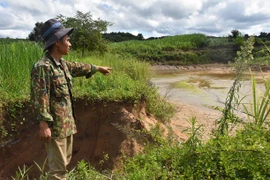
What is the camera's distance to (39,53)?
6059mm

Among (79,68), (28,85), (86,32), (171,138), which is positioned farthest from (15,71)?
(86,32)

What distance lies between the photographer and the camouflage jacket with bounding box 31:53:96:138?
2.70 meters

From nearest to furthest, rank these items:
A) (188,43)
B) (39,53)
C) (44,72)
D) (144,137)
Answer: (44,72) < (144,137) < (39,53) < (188,43)

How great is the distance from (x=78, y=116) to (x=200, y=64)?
54.5 feet

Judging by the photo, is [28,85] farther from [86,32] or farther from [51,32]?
[86,32]

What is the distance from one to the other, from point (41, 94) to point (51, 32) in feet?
2.07

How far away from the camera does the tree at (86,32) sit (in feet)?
33.4

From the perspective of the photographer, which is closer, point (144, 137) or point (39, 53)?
point (144, 137)

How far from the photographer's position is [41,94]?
2693mm

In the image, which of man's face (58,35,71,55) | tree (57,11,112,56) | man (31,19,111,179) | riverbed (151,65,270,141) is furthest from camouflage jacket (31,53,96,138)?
tree (57,11,112,56)

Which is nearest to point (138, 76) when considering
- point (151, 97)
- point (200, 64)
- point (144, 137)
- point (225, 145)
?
point (151, 97)

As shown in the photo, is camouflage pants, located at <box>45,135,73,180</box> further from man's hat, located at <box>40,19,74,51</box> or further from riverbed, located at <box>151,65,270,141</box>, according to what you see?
riverbed, located at <box>151,65,270,141</box>

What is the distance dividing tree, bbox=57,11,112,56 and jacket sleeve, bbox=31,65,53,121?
7.46 metres

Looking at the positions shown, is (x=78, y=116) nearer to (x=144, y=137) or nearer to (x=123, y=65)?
(x=144, y=137)
